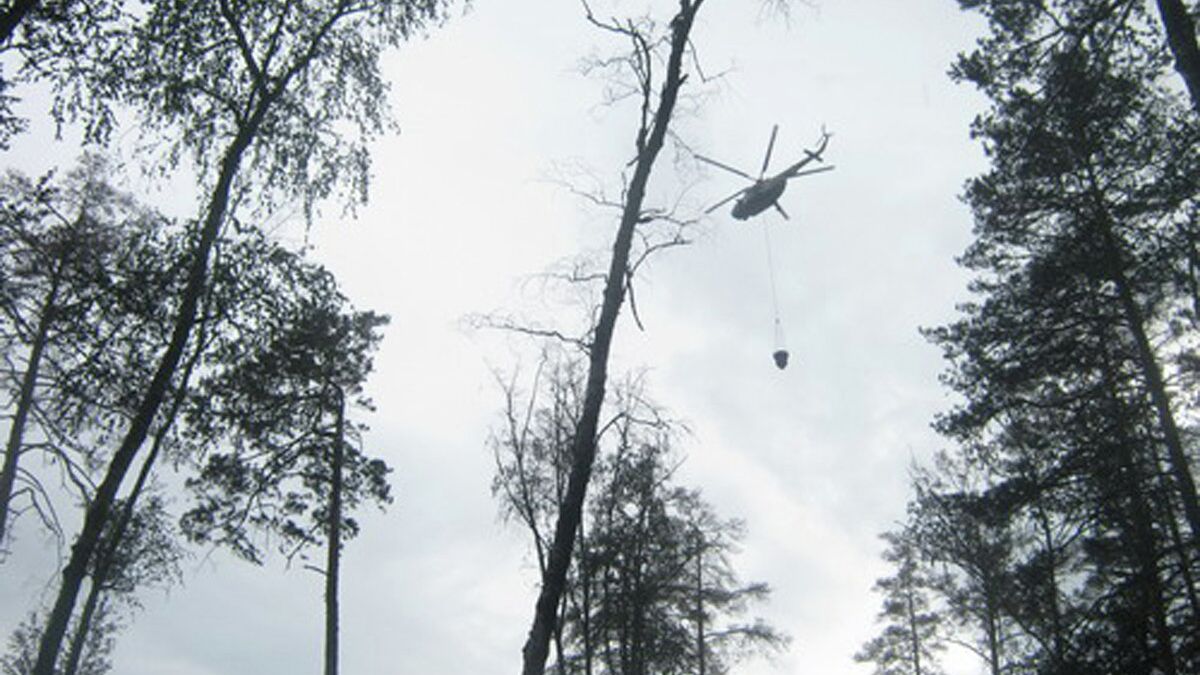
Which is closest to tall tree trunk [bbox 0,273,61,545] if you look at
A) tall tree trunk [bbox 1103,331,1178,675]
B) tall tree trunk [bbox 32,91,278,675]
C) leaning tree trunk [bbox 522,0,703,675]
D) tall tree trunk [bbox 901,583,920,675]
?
tall tree trunk [bbox 32,91,278,675]

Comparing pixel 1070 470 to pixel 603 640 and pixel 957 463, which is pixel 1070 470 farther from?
pixel 603 640

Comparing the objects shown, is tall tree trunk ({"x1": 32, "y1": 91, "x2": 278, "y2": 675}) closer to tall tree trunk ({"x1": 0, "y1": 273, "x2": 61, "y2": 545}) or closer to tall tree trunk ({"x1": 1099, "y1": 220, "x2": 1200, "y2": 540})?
tall tree trunk ({"x1": 0, "y1": 273, "x2": 61, "y2": 545})

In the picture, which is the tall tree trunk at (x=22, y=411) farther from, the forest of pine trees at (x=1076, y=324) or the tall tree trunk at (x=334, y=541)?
the forest of pine trees at (x=1076, y=324)

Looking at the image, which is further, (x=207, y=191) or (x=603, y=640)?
(x=603, y=640)

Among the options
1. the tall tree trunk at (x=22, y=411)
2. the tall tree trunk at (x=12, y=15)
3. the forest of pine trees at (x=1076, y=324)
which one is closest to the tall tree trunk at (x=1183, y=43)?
the forest of pine trees at (x=1076, y=324)

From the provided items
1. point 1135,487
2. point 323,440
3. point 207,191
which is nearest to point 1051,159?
point 1135,487

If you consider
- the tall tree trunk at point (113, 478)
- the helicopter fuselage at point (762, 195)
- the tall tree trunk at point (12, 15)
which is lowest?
the tall tree trunk at point (113, 478)

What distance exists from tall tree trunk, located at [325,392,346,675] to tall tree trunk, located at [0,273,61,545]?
582 cm

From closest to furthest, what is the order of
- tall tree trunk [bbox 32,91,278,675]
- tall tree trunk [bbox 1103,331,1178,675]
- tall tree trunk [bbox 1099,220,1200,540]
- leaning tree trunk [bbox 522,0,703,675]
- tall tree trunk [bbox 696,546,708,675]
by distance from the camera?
tall tree trunk [bbox 1103,331,1178,675] < leaning tree trunk [bbox 522,0,703,675] < tall tree trunk [bbox 32,91,278,675] < tall tree trunk [bbox 1099,220,1200,540] < tall tree trunk [bbox 696,546,708,675]

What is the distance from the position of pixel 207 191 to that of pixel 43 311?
14.5ft

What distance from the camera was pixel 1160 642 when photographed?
15.9 feet

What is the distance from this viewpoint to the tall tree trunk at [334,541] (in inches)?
613

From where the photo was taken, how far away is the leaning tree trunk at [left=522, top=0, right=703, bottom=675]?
259 inches

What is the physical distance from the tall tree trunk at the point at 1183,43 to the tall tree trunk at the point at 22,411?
13681 mm
